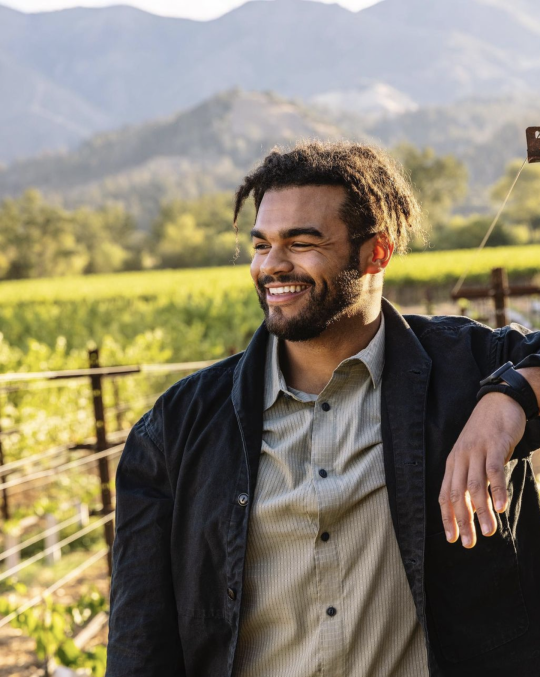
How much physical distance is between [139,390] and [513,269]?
17195 millimetres

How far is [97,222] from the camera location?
2270 inches

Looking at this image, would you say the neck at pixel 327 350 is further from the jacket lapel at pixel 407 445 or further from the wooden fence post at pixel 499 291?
the wooden fence post at pixel 499 291

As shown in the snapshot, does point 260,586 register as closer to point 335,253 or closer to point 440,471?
point 440,471

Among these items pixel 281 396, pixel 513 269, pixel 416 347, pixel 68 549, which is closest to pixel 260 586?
pixel 281 396

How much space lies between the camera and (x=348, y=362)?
157cm

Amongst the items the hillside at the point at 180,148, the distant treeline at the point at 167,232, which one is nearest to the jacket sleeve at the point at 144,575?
the distant treeline at the point at 167,232

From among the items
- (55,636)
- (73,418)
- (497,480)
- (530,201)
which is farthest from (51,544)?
(530,201)

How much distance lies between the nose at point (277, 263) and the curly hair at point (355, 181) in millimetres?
131

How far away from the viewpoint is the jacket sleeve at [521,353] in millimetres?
1435

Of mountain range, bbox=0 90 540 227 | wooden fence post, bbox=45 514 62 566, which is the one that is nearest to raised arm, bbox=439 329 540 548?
wooden fence post, bbox=45 514 62 566

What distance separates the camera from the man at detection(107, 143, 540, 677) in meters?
1.41

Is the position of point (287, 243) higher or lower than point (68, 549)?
higher

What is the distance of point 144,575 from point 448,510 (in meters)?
0.58

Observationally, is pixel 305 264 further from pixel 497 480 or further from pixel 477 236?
pixel 477 236
